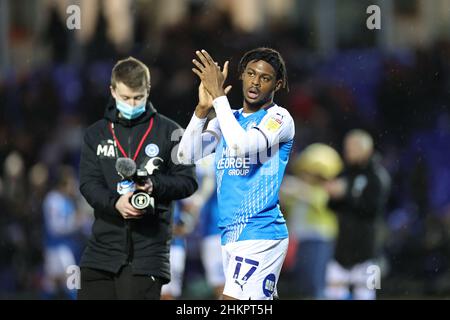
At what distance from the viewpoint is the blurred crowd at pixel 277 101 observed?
1585 centimetres

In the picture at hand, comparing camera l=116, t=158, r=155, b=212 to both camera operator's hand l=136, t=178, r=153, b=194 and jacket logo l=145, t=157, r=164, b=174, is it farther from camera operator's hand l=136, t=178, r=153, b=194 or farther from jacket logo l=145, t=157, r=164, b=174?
jacket logo l=145, t=157, r=164, b=174

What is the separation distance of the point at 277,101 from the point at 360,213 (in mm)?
3110

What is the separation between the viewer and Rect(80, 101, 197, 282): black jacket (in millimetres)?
8273

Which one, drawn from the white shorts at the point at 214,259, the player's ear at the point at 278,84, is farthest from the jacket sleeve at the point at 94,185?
the white shorts at the point at 214,259

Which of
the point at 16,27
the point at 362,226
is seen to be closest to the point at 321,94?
the point at 362,226

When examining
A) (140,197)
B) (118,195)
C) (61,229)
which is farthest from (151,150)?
(61,229)

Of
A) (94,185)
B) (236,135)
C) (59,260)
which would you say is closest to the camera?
(236,135)

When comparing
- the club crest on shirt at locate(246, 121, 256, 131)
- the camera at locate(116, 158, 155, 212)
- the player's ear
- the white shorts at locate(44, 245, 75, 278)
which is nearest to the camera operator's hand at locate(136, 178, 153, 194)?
the camera at locate(116, 158, 155, 212)

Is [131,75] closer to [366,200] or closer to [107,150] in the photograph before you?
[107,150]

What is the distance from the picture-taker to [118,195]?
8.25 metres

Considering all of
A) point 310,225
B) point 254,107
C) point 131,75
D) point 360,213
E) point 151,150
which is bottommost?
point 310,225

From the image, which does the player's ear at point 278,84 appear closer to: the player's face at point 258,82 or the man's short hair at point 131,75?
the player's face at point 258,82

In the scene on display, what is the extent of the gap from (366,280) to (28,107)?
7466 millimetres

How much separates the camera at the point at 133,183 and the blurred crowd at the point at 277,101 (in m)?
6.52
